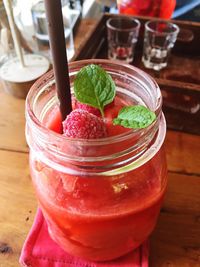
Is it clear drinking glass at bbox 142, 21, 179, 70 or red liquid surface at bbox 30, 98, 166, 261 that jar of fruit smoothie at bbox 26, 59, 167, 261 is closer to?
red liquid surface at bbox 30, 98, 166, 261

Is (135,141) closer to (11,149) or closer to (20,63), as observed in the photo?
(11,149)

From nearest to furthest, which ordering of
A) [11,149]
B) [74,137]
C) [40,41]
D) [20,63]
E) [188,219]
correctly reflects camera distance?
1. [74,137]
2. [188,219]
3. [11,149]
4. [20,63]
5. [40,41]

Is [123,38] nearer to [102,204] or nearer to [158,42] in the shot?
[158,42]

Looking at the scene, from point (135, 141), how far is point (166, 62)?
60cm

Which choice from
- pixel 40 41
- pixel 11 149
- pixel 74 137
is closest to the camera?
pixel 74 137

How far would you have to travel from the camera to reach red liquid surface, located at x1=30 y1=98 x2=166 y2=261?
0.43 meters

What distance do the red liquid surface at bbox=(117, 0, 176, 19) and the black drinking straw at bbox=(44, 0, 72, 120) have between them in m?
0.72

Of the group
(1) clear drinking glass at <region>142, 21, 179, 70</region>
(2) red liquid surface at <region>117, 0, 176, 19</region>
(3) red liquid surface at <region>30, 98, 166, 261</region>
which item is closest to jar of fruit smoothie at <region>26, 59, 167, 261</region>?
(3) red liquid surface at <region>30, 98, 166, 261</region>

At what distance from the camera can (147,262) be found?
50cm

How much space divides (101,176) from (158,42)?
0.65 metres

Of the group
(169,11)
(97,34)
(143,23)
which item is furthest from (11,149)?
(169,11)

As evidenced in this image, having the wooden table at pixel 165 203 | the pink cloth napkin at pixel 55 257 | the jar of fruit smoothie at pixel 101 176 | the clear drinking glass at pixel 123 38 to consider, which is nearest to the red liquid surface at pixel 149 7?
the clear drinking glass at pixel 123 38

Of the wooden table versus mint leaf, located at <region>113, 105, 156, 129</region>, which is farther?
the wooden table

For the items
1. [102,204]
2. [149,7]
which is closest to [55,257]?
[102,204]
